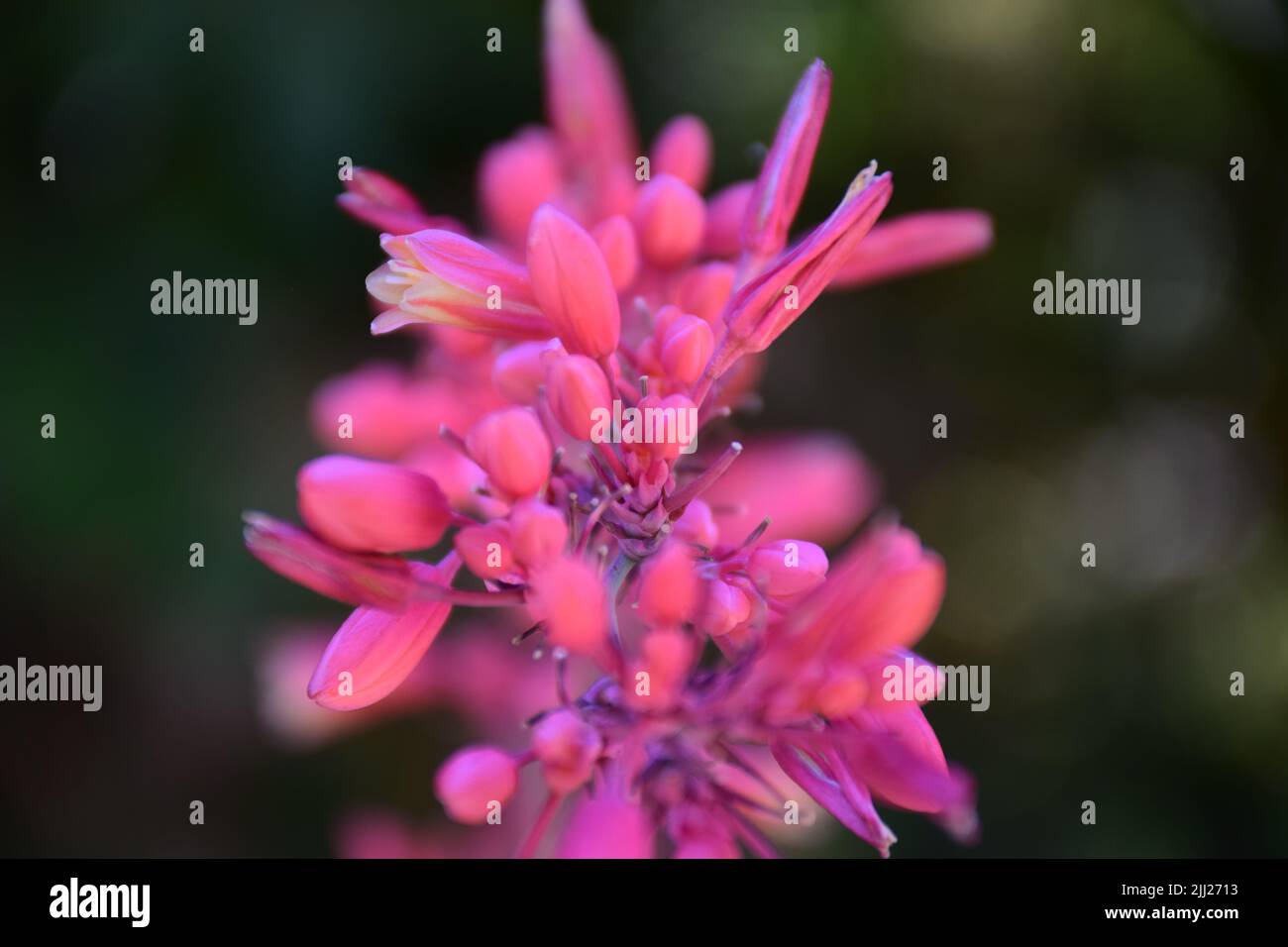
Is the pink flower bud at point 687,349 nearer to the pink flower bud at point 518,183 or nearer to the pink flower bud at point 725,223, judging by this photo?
the pink flower bud at point 725,223

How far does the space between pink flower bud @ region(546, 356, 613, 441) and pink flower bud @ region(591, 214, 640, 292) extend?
243mm

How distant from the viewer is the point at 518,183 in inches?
65.1

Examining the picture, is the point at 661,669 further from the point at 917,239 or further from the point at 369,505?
the point at 917,239

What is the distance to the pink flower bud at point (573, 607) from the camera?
1027 millimetres

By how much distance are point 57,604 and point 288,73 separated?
1304mm

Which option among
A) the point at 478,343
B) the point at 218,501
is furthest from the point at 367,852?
the point at 478,343

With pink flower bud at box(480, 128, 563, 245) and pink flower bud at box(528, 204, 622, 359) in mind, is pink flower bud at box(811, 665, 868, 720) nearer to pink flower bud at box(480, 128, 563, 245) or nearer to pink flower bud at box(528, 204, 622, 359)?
pink flower bud at box(528, 204, 622, 359)

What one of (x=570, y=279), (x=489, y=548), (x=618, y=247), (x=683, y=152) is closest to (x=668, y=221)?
(x=618, y=247)

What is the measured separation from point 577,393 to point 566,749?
0.38 m

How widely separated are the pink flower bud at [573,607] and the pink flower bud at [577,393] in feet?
0.56

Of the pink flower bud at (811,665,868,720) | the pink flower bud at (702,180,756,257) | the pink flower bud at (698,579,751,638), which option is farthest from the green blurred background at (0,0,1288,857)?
the pink flower bud at (811,665,868,720)

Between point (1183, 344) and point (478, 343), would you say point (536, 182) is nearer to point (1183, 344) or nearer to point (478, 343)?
point (478, 343)

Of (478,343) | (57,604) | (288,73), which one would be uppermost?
(288,73)
